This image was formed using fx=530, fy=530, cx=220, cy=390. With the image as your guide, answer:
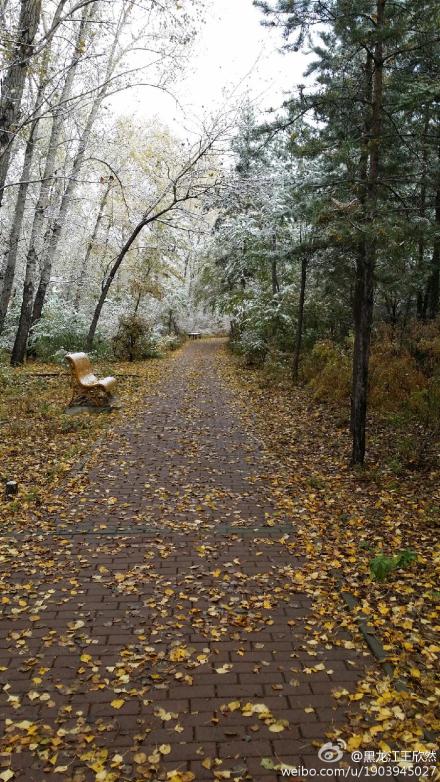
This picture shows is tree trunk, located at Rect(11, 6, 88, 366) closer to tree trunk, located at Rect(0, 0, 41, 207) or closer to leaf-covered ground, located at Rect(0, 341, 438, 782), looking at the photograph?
tree trunk, located at Rect(0, 0, 41, 207)

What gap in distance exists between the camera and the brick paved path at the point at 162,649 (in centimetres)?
294

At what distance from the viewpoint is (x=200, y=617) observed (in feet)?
13.8

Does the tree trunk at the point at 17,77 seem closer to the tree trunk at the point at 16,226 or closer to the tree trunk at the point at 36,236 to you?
the tree trunk at the point at 16,226

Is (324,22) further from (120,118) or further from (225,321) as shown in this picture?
(225,321)

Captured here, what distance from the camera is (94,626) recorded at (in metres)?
4.05

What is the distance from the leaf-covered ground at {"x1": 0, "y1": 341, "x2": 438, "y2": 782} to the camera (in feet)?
9.84

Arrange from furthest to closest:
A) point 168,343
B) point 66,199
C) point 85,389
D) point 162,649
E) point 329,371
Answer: point 168,343, point 66,199, point 329,371, point 85,389, point 162,649

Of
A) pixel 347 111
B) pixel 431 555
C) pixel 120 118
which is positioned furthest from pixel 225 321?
pixel 431 555

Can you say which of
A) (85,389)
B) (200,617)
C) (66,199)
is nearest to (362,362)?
(200,617)

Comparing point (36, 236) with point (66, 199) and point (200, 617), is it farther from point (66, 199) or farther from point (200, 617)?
point (200, 617)

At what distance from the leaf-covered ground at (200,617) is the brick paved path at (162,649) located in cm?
1

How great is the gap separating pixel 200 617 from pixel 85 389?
7429mm

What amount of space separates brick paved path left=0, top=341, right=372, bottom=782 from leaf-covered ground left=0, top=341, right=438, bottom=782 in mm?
13

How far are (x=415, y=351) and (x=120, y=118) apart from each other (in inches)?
618
